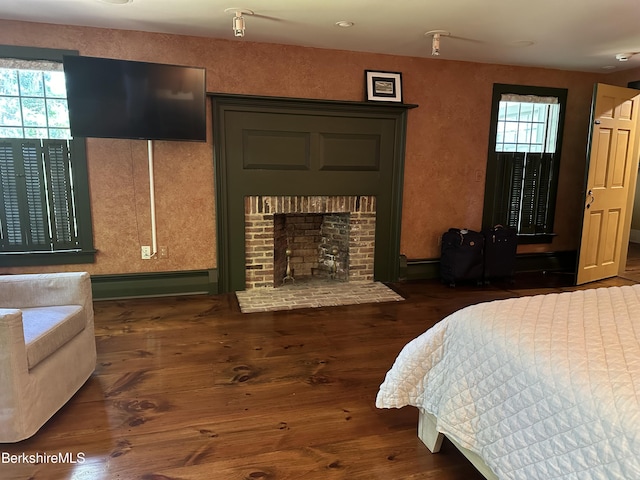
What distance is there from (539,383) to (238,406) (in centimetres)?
153

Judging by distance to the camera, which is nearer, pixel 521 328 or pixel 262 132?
pixel 521 328

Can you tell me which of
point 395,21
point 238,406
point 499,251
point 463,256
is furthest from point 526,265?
point 238,406

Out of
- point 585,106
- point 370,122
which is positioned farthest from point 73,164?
point 585,106

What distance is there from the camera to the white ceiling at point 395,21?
3006 mm

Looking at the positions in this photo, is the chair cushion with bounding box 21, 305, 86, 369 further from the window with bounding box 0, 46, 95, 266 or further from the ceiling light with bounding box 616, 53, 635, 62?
the ceiling light with bounding box 616, 53, 635, 62

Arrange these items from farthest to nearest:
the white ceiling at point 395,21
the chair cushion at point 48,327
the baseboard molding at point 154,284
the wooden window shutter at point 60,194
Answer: the baseboard molding at point 154,284, the wooden window shutter at point 60,194, the white ceiling at point 395,21, the chair cushion at point 48,327

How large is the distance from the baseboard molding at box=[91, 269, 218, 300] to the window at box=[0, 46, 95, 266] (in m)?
0.39

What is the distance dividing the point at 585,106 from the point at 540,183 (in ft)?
3.42

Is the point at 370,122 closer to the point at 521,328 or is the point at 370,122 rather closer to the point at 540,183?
the point at 540,183

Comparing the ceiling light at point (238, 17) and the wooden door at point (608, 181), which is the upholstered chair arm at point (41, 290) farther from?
the wooden door at point (608, 181)

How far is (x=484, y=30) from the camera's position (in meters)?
3.52

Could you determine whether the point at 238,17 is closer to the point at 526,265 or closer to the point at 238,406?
the point at 238,406

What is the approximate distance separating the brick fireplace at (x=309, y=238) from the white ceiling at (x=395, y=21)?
146 cm

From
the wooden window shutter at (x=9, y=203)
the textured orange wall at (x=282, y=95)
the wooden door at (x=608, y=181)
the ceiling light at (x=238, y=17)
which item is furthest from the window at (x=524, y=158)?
the wooden window shutter at (x=9, y=203)
